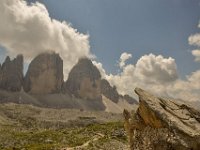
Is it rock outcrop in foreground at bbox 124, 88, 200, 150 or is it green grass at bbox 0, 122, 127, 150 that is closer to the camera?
rock outcrop in foreground at bbox 124, 88, 200, 150

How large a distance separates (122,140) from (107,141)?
7850 mm

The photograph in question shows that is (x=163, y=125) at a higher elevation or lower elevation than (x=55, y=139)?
higher

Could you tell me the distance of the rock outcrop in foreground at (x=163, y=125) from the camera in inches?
1122

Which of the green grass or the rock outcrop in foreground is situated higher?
the rock outcrop in foreground

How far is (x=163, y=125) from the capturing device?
29672 millimetres

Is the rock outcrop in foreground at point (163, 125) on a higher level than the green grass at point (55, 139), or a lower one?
higher

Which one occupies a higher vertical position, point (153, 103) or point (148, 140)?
point (153, 103)

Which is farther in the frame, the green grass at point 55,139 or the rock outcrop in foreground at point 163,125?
the green grass at point 55,139

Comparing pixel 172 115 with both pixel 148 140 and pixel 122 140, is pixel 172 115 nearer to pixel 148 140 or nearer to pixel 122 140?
pixel 148 140

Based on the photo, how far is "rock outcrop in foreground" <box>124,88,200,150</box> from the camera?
28.5 meters

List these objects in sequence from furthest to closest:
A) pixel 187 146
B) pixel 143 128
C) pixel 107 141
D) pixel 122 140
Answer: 1. pixel 122 140
2. pixel 107 141
3. pixel 143 128
4. pixel 187 146

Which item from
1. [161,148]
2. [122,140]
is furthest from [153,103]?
[122,140]

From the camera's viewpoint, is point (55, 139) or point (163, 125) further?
point (55, 139)

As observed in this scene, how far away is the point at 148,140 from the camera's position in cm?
3091
